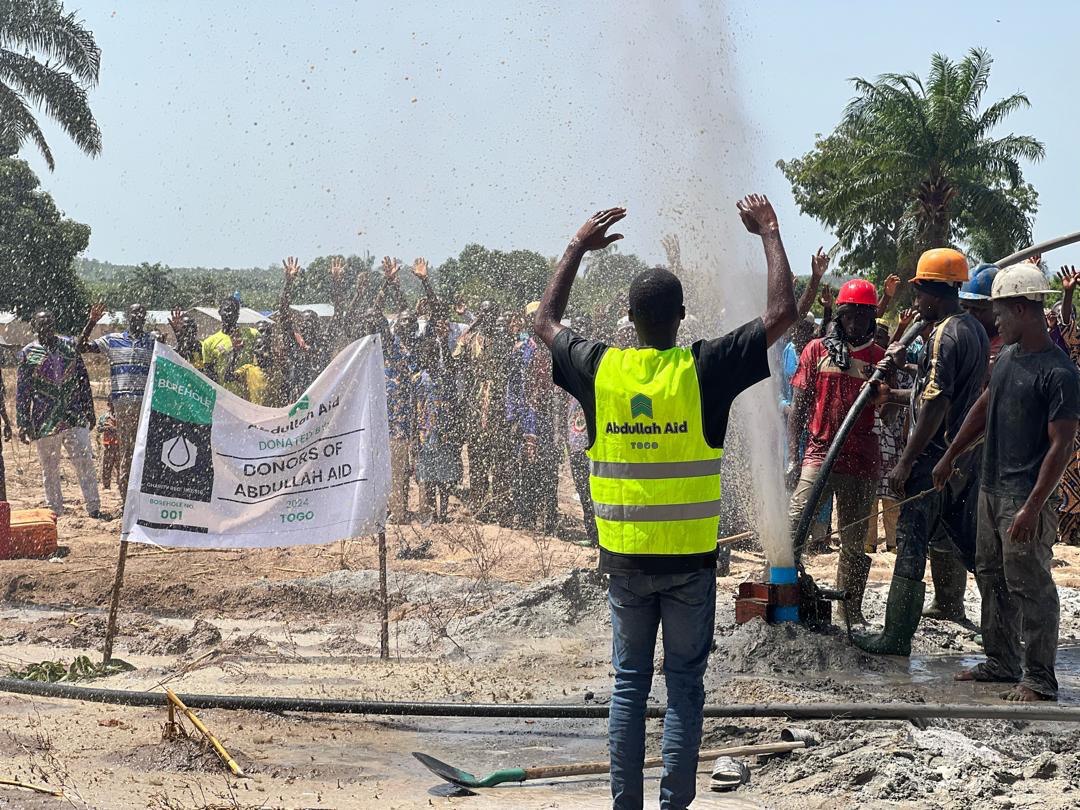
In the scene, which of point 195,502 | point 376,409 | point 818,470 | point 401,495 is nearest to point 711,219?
point 818,470

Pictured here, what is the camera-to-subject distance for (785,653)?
698 centimetres

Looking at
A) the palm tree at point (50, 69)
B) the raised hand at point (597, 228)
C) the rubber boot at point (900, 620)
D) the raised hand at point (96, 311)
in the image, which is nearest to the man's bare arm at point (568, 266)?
the raised hand at point (597, 228)

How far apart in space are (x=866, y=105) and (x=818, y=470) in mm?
25635

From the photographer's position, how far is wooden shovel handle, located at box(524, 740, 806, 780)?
512 centimetres

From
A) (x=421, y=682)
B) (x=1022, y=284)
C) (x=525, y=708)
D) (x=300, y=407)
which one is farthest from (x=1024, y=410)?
Answer: (x=300, y=407)

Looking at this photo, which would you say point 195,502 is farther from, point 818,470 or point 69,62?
point 69,62

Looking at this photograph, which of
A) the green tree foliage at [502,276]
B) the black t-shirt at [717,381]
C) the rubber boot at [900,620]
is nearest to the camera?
the black t-shirt at [717,381]

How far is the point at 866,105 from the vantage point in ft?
104

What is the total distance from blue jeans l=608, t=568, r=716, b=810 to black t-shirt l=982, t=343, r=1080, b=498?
8.20 ft

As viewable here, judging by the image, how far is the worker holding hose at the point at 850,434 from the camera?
805 centimetres

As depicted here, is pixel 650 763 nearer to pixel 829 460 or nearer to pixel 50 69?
pixel 829 460

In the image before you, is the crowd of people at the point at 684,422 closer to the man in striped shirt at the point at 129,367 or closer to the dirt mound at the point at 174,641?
the man in striped shirt at the point at 129,367

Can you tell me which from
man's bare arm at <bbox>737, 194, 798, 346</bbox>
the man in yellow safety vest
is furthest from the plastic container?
man's bare arm at <bbox>737, 194, 798, 346</bbox>

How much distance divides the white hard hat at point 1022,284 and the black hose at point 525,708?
1.93 m
